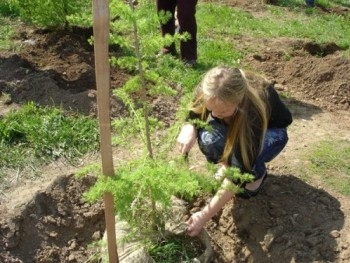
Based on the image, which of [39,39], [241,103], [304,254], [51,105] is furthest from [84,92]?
[304,254]

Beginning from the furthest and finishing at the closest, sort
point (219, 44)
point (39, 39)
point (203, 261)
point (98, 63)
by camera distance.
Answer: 1. point (219, 44)
2. point (39, 39)
3. point (203, 261)
4. point (98, 63)

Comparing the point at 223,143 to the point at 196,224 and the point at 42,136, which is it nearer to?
the point at 196,224

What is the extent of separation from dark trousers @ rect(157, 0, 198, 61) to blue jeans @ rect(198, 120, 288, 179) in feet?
6.57

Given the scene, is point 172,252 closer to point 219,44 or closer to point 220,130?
point 220,130

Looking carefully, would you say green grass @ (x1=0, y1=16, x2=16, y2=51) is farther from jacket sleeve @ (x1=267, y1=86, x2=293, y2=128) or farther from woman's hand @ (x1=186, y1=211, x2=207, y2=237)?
woman's hand @ (x1=186, y1=211, x2=207, y2=237)

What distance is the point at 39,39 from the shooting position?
585 centimetres

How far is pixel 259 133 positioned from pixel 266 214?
1.96 ft

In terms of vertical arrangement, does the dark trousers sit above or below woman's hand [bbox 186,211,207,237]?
above

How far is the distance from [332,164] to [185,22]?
2.16 m

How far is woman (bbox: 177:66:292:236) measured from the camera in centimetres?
313

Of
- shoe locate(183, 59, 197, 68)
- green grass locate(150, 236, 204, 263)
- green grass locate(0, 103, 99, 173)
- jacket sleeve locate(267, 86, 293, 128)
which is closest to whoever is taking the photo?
green grass locate(150, 236, 204, 263)

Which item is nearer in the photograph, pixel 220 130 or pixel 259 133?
pixel 259 133

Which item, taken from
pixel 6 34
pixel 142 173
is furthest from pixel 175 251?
pixel 6 34

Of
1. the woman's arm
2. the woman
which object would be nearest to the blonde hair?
the woman
